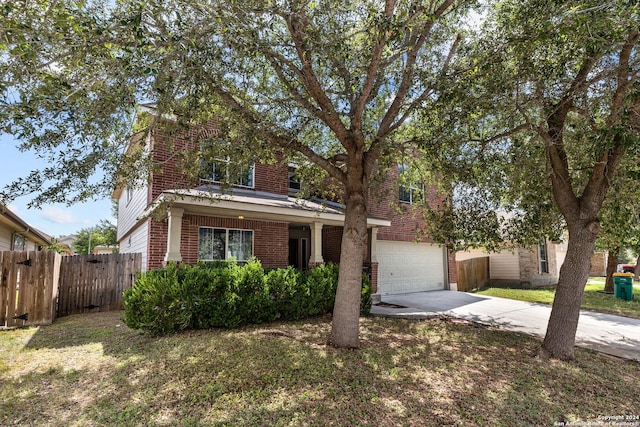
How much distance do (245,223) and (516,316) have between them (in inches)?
344

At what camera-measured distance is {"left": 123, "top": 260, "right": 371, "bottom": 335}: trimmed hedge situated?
655 cm

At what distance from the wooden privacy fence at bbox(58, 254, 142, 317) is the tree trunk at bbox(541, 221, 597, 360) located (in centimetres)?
1006

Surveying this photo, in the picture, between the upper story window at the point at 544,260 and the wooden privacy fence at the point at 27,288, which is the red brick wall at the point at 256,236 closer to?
the wooden privacy fence at the point at 27,288

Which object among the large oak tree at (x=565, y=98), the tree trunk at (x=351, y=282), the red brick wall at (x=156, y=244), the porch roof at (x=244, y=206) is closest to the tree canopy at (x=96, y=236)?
the red brick wall at (x=156, y=244)

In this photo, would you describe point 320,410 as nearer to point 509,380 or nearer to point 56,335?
point 509,380

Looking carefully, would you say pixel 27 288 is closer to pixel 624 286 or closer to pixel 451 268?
pixel 451 268

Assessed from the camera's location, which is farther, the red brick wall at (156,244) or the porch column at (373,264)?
the porch column at (373,264)

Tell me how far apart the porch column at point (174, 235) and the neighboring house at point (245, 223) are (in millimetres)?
23

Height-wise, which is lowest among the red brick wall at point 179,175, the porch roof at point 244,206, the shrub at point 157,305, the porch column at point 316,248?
the shrub at point 157,305

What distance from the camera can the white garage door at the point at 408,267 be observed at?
13.6 m

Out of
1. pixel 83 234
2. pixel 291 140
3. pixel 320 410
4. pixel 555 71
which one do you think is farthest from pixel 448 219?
pixel 83 234

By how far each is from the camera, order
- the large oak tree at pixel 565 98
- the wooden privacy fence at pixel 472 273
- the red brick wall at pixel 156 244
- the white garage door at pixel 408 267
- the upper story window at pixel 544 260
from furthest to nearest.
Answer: the upper story window at pixel 544 260
the wooden privacy fence at pixel 472 273
the white garage door at pixel 408 267
the red brick wall at pixel 156 244
the large oak tree at pixel 565 98

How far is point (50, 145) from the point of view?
485cm

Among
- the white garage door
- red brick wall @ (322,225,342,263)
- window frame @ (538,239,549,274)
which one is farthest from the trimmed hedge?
window frame @ (538,239,549,274)
